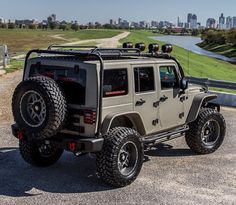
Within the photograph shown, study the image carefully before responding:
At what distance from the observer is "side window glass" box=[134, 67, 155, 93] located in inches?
295

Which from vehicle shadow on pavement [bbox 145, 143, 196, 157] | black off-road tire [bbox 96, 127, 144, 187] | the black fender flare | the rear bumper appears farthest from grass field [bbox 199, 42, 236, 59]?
the rear bumper

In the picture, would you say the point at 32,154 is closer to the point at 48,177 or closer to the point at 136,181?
the point at 48,177

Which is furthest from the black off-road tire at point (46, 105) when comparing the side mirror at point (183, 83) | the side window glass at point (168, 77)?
the side mirror at point (183, 83)

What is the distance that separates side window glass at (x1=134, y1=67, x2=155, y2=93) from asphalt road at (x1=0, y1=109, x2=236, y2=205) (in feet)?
4.79

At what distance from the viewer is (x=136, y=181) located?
741 cm

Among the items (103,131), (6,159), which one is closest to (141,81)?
(103,131)

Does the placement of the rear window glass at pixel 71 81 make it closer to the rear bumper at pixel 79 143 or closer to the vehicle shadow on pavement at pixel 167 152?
the rear bumper at pixel 79 143

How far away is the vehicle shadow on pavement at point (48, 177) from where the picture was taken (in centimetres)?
696

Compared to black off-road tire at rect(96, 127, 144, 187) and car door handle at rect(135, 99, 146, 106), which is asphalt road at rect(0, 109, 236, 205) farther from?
car door handle at rect(135, 99, 146, 106)

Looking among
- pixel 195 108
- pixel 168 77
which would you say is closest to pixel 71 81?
pixel 168 77

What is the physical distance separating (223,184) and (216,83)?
859cm

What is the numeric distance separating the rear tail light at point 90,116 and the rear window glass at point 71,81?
0.56ft

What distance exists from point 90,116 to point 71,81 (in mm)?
634

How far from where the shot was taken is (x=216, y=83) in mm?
15555
